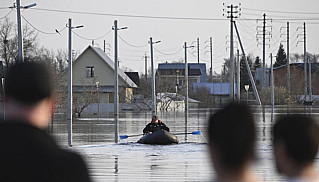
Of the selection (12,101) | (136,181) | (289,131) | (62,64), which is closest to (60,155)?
(12,101)

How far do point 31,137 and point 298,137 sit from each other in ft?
5.03

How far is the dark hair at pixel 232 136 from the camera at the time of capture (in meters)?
3.81

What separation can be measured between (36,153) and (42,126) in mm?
325

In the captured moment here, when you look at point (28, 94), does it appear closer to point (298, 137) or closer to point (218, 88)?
point (298, 137)

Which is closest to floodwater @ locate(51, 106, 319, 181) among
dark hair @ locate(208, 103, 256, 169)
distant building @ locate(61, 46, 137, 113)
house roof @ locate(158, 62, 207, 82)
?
dark hair @ locate(208, 103, 256, 169)

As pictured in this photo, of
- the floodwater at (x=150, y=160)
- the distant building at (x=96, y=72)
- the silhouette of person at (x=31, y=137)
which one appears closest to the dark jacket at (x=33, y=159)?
the silhouette of person at (x=31, y=137)

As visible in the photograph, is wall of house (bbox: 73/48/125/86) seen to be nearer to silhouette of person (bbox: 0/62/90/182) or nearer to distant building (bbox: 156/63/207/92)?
distant building (bbox: 156/63/207/92)

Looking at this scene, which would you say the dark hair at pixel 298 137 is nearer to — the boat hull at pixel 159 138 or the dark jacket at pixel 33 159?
the dark jacket at pixel 33 159

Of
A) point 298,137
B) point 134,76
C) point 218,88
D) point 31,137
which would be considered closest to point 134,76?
→ point 134,76

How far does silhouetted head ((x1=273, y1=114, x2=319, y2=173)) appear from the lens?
4.41 meters

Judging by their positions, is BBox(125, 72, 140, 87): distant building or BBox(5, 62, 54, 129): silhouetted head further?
BBox(125, 72, 140, 87): distant building

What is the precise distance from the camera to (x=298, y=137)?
4.46 meters

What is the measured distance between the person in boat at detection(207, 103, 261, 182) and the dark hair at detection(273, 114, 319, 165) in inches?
20.4

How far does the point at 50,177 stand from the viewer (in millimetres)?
4113
